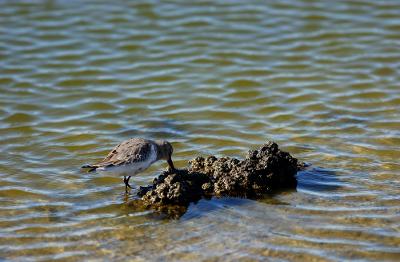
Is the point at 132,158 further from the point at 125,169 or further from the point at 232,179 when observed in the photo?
the point at 232,179

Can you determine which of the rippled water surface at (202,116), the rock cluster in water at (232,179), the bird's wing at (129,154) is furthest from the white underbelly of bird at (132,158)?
the rippled water surface at (202,116)

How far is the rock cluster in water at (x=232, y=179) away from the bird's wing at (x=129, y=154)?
388 millimetres

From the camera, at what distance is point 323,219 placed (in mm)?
8148

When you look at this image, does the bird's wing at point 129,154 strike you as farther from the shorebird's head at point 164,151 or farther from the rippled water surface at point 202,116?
the rippled water surface at point 202,116

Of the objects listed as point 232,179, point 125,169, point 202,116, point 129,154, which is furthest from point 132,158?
point 202,116

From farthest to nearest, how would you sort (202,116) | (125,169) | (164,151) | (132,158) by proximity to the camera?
(202,116) < (164,151) < (132,158) < (125,169)

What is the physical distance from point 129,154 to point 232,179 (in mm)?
1352

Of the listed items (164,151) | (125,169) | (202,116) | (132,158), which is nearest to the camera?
(125,169)

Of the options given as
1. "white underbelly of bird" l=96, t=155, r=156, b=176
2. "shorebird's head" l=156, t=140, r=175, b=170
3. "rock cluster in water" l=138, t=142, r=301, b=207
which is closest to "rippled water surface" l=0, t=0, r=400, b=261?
"rock cluster in water" l=138, t=142, r=301, b=207

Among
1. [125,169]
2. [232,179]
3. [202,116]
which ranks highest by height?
[202,116]

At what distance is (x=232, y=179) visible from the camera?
887 centimetres

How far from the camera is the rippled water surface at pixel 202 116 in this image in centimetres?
793

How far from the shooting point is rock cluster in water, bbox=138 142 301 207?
8.72 metres

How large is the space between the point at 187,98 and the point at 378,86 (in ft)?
11.1
